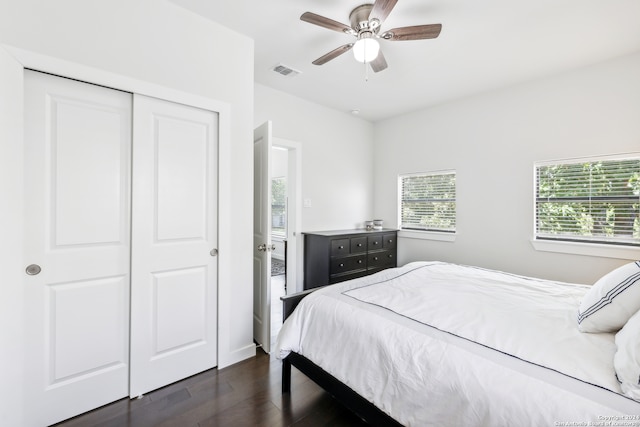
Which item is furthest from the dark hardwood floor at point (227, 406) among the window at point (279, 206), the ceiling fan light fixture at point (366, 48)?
the window at point (279, 206)

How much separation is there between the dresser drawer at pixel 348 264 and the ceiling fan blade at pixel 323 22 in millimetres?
2433

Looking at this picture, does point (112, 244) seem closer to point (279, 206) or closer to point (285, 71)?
point (285, 71)

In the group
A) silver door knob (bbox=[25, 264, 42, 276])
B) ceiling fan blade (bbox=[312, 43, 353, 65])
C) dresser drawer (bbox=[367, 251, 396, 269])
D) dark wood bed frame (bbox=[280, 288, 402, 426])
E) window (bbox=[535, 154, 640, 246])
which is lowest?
dark wood bed frame (bbox=[280, 288, 402, 426])

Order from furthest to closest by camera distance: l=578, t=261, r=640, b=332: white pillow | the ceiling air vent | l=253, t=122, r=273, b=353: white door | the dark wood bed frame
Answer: the ceiling air vent
l=253, t=122, r=273, b=353: white door
the dark wood bed frame
l=578, t=261, r=640, b=332: white pillow

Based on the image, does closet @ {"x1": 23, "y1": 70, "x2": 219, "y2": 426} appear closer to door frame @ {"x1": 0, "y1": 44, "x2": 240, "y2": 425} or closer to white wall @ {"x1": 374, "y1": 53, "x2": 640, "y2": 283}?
door frame @ {"x1": 0, "y1": 44, "x2": 240, "y2": 425}

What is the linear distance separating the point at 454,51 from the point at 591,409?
279 centimetres

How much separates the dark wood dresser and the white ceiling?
6.13 ft

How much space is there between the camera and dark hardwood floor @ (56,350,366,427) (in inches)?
67.3

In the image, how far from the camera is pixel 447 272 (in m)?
2.46

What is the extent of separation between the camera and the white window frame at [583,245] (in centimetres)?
271

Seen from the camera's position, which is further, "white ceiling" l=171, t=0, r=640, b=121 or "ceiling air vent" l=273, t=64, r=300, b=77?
"ceiling air vent" l=273, t=64, r=300, b=77

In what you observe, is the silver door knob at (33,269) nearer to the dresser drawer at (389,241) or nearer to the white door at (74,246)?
the white door at (74,246)

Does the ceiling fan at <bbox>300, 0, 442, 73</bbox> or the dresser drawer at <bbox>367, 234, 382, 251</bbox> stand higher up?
the ceiling fan at <bbox>300, 0, 442, 73</bbox>

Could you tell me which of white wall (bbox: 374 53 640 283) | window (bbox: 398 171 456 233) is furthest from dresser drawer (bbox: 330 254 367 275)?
window (bbox: 398 171 456 233)
